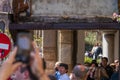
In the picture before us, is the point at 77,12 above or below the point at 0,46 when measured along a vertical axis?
above

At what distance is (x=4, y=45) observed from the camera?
11.2 metres

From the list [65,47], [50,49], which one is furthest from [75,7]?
[50,49]

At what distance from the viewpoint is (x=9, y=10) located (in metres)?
12.0

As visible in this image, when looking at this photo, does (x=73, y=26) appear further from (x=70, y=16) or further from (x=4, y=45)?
(x=4, y=45)

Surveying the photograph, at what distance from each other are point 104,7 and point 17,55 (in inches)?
365

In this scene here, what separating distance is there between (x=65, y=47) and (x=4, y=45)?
735 centimetres

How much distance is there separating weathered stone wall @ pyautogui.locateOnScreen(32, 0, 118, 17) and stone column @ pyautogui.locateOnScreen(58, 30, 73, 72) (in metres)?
6.15

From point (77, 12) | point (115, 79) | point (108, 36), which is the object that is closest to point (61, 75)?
point (115, 79)

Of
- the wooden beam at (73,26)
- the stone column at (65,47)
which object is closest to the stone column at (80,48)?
the stone column at (65,47)

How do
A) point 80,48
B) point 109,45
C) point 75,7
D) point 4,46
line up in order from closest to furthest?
point 4,46
point 75,7
point 80,48
point 109,45

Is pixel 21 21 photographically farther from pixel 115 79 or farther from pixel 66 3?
pixel 115 79

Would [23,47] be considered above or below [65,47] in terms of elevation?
above

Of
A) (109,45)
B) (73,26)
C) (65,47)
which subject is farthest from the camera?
(109,45)

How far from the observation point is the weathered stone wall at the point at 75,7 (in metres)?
12.0
